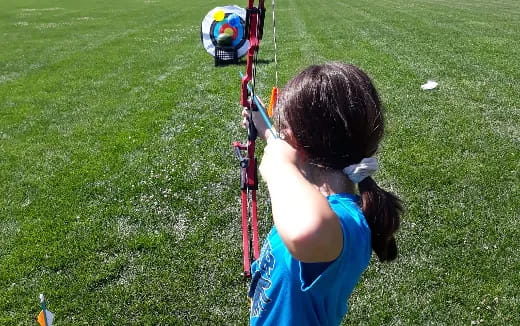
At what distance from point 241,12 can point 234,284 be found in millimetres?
4561

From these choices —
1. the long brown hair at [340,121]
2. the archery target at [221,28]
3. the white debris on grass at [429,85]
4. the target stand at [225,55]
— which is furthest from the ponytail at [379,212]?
the white debris on grass at [429,85]

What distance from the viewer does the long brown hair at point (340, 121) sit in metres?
1.33

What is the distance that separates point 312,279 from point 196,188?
11.8ft

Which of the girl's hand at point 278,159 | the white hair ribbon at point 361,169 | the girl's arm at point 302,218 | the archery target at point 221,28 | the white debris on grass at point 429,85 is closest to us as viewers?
the girl's arm at point 302,218

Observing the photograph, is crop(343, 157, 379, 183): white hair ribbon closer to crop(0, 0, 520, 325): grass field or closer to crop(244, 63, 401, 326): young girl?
crop(244, 63, 401, 326): young girl

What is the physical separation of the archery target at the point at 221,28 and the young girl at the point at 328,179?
4.92 metres

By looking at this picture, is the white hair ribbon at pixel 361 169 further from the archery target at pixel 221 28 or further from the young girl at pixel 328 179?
the archery target at pixel 221 28

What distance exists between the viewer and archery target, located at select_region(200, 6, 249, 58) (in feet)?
21.4

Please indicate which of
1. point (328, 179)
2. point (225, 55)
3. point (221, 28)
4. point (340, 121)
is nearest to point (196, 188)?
point (221, 28)

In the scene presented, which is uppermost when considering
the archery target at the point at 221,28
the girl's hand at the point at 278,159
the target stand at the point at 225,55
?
the girl's hand at the point at 278,159

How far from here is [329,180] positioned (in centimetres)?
142

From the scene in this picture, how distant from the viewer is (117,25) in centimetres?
1766

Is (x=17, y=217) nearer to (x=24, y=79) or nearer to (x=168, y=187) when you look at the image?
(x=168, y=187)

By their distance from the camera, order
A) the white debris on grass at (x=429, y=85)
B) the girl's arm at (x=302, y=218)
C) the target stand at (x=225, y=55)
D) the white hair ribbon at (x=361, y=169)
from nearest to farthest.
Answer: the girl's arm at (x=302, y=218) → the white hair ribbon at (x=361, y=169) → the target stand at (x=225, y=55) → the white debris on grass at (x=429, y=85)
